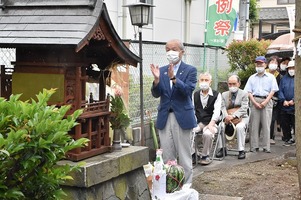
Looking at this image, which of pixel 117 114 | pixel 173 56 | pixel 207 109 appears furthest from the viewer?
pixel 207 109

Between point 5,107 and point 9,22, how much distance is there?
5.52 feet

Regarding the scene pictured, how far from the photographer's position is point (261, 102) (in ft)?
35.4

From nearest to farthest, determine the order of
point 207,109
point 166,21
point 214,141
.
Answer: point 207,109 < point 214,141 < point 166,21

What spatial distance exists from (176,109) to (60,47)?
2.96 meters

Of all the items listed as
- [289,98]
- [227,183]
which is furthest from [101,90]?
[289,98]

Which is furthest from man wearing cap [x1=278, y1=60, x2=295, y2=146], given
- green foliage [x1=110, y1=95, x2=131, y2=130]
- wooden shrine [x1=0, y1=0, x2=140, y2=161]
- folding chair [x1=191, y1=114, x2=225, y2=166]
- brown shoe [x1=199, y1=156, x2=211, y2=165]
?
wooden shrine [x1=0, y1=0, x2=140, y2=161]

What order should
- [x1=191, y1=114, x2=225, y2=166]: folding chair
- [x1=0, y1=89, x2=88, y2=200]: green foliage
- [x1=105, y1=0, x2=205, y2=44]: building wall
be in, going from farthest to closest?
[x1=105, y1=0, x2=205, y2=44]: building wall → [x1=191, y1=114, x2=225, y2=166]: folding chair → [x1=0, y1=89, x2=88, y2=200]: green foliage

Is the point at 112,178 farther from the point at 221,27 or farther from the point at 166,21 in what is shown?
the point at 166,21

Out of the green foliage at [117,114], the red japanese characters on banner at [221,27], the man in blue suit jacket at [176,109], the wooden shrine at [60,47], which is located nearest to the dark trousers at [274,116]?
the red japanese characters on banner at [221,27]

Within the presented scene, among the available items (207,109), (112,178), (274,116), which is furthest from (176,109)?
(274,116)

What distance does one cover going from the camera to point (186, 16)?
17297 mm

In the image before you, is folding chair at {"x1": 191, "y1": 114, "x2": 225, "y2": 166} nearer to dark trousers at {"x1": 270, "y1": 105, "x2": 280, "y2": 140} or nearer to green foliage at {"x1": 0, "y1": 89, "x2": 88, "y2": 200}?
dark trousers at {"x1": 270, "y1": 105, "x2": 280, "y2": 140}

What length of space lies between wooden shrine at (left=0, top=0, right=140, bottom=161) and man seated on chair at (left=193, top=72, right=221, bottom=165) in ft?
15.7

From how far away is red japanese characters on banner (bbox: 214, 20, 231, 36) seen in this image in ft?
42.4
